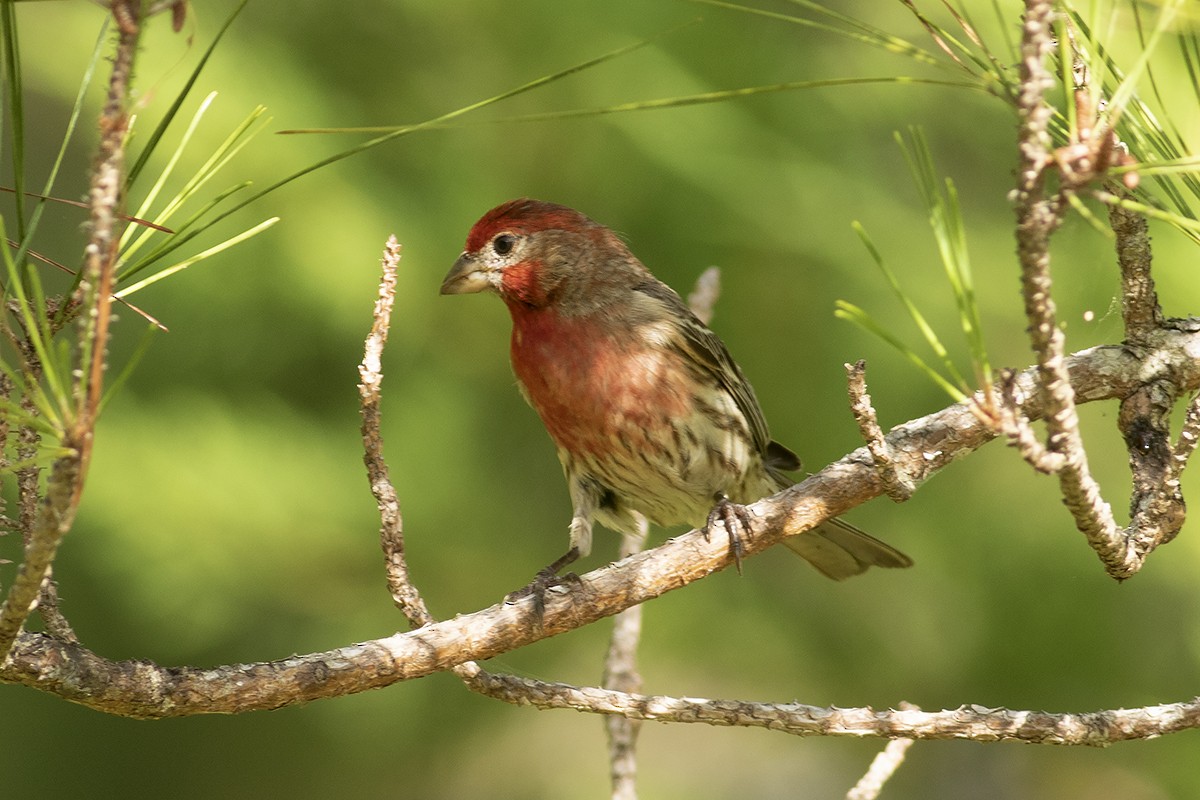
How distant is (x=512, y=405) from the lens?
478 centimetres

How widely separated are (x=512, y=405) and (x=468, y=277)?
3.77ft

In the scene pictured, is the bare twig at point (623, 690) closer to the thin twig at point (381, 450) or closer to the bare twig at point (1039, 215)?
the thin twig at point (381, 450)

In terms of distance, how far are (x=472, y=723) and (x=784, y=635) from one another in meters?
1.22

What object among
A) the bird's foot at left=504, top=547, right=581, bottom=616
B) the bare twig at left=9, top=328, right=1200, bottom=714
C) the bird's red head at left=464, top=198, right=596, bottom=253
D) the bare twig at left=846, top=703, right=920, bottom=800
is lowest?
the bare twig at left=846, top=703, right=920, bottom=800

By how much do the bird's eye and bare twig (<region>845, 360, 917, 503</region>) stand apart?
1.84m

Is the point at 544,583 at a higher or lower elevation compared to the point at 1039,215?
lower

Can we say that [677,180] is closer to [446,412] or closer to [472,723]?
[446,412]

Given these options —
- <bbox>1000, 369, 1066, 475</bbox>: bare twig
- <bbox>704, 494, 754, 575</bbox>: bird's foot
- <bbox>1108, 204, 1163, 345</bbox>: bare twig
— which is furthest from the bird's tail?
<bbox>1000, 369, 1066, 475</bbox>: bare twig

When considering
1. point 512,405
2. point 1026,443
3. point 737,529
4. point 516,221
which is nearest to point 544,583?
point 737,529

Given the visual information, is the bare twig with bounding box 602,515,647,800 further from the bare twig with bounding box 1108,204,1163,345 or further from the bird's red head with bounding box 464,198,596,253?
the bare twig with bounding box 1108,204,1163,345

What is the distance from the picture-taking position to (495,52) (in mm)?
4625

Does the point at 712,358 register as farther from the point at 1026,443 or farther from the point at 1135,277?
the point at 1026,443

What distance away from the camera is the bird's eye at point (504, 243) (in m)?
3.71

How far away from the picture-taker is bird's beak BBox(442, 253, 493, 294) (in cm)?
368
